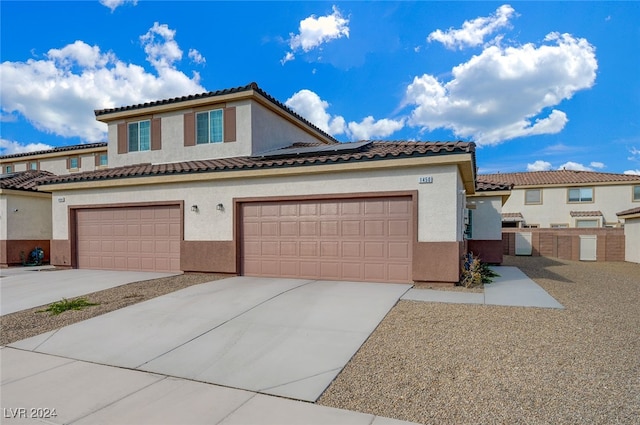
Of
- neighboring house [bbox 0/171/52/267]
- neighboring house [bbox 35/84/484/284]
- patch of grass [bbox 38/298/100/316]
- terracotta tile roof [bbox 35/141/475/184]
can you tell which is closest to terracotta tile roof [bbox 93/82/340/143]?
neighboring house [bbox 35/84/484/284]

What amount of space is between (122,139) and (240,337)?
1421 cm

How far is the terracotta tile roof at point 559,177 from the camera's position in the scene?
101 feet

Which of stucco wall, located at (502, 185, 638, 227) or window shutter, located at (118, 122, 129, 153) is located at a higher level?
window shutter, located at (118, 122, 129, 153)

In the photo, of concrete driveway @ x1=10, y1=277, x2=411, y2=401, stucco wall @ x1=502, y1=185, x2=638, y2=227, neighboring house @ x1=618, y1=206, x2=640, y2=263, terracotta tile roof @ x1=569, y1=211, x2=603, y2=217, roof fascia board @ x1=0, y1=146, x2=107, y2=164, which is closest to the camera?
concrete driveway @ x1=10, y1=277, x2=411, y2=401

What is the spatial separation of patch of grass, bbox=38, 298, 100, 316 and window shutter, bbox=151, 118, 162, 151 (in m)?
8.97

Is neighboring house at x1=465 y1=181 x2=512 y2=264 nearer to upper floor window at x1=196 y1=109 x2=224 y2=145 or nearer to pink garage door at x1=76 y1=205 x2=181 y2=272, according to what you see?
upper floor window at x1=196 y1=109 x2=224 y2=145

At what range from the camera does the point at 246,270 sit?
1170cm

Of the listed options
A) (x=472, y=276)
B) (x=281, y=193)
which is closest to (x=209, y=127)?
(x=281, y=193)

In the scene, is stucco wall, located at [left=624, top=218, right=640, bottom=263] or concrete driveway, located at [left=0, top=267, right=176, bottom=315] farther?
stucco wall, located at [left=624, top=218, right=640, bottom=263]

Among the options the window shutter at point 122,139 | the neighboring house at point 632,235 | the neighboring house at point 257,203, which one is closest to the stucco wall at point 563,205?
the neighboring house at point 632,235

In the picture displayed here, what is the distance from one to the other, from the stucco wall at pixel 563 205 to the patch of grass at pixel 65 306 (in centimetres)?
3306

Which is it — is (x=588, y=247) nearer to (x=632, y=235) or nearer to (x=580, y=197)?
(x=632, y=235)

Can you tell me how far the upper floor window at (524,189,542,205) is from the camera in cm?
3228

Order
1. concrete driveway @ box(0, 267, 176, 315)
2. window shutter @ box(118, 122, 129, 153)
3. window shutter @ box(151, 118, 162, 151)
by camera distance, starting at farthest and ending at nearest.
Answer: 1. window shutter @ box(118, 122, 129, 153)
2. window shutter @ box(151, 118, 162, 151)
3. concrete driveway @ box(0, 267, 176, 315)
